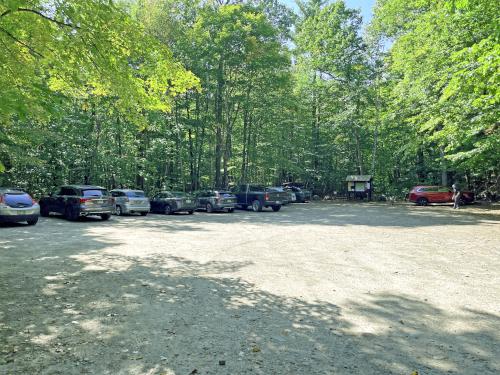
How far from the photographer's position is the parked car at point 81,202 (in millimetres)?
17000

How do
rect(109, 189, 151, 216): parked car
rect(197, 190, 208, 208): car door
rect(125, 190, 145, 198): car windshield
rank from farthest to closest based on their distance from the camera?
rect(197, 190, 208, 208): car door → rect(125, 190, 145, 198): car windshield → rect(109, 189, 151, 216): parked car

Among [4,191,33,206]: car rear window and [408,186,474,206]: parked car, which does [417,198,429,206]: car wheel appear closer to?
[408,186,474,206]: parked car

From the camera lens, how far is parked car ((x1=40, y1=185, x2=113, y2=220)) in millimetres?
17000

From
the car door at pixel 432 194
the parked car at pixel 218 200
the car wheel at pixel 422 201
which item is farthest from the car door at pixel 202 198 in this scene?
the car door at pixel 432 194

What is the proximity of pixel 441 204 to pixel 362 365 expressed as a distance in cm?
3325

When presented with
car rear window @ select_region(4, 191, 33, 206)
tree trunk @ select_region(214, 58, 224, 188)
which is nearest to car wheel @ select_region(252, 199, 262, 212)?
tree trunk @ select_region(214, 58, 224, 188)

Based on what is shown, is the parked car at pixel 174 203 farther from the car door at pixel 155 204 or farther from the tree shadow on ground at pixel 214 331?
the tree shadow on ground at pixel 214 331

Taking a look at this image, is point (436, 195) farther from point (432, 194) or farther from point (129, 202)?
point (129, 202)

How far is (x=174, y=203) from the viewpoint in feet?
72.8

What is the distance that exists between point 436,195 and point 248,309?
3042 centimetres

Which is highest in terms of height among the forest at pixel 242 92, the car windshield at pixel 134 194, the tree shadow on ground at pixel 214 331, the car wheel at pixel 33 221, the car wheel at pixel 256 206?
the forest at pixel 242 92

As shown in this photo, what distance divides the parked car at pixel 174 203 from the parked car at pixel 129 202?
1.42 m

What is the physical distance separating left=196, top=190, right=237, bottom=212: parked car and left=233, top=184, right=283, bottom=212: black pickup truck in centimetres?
137

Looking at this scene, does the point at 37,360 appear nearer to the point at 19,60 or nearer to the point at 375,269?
the point at 19,60
